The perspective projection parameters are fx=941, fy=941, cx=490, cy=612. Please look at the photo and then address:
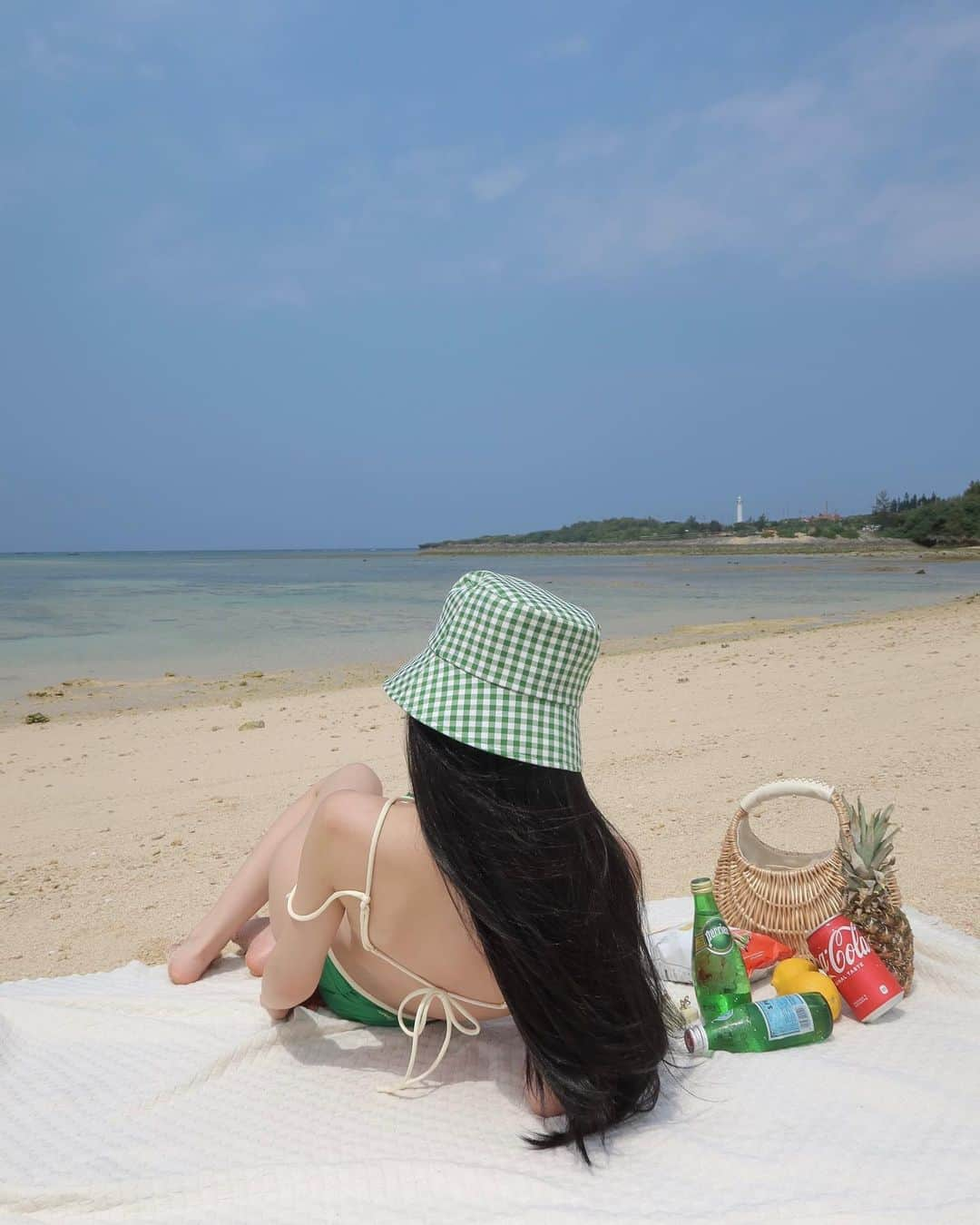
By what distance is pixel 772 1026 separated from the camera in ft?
7.93

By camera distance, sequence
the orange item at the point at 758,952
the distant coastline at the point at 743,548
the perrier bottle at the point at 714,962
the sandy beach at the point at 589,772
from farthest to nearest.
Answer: the distant coastline at the point at 743,548 → the sandy beach at the point at 589,772 → the orange item at the point at 758,952 → the perrier bottle at the point at 714,962

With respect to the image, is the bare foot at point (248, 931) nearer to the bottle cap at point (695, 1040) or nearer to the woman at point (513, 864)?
the woman at point (513, 864)

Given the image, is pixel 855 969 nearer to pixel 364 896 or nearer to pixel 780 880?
pixel 780 880

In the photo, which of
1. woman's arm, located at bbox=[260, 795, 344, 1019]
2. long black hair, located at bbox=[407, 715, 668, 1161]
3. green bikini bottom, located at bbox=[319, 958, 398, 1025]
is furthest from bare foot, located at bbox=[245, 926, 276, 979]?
long black hair, located at bbox=[407, 715, 668, 1161]

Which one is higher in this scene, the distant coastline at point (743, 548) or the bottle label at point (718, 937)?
the distant coastline at point (743, 548)

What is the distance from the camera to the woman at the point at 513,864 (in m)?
1.90

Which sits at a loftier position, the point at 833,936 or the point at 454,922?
the point at 454,922

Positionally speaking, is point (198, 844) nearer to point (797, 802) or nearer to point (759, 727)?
point (797, 802)

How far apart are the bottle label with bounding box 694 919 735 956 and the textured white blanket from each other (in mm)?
257

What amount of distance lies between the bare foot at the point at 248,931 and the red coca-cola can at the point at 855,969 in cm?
169

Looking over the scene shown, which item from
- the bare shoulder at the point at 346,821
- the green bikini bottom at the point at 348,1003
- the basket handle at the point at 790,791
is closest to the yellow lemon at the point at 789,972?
the basket handle at the point at 790,791

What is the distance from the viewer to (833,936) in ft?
8.44

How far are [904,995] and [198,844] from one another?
138 inches

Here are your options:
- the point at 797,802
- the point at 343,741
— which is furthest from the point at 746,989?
the point at 343,741
